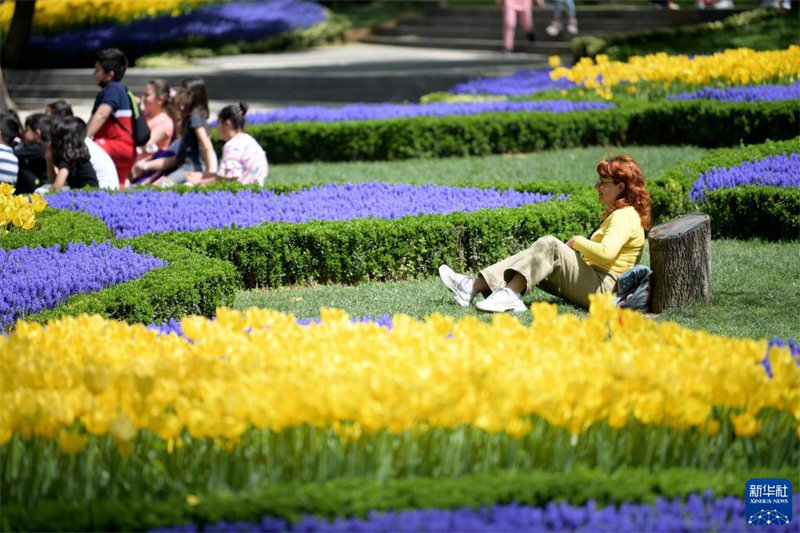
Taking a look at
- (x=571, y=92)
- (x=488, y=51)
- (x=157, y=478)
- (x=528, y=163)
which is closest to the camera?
(x=157, y=478)

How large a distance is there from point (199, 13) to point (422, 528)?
23716 millimetres

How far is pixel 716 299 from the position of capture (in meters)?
7.41

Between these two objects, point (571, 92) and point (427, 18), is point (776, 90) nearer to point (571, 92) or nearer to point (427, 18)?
point (571, 92)

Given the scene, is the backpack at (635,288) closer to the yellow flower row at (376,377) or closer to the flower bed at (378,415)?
the yellow flower row at (376,377)

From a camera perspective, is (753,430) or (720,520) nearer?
(720,520)

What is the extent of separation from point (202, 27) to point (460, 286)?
1940cm

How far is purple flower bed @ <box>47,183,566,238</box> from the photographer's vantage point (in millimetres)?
9203

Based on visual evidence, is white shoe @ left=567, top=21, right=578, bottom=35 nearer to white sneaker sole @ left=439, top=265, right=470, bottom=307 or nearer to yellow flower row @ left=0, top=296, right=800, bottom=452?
white sneaker sole @ left=439, top=265, right=470, bottom=307

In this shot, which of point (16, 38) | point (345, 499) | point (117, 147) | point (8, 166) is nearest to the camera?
point (345, 499)

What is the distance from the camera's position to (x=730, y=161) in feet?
35.0

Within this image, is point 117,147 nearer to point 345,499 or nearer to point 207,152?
point 207,152

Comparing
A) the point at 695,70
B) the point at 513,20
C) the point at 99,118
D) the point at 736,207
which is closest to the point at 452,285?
the point at 736,207

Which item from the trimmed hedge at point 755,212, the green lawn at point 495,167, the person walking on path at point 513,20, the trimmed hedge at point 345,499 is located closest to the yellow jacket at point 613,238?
the trimmed hedge at point 755,212

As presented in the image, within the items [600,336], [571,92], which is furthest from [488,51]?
[600,336]
